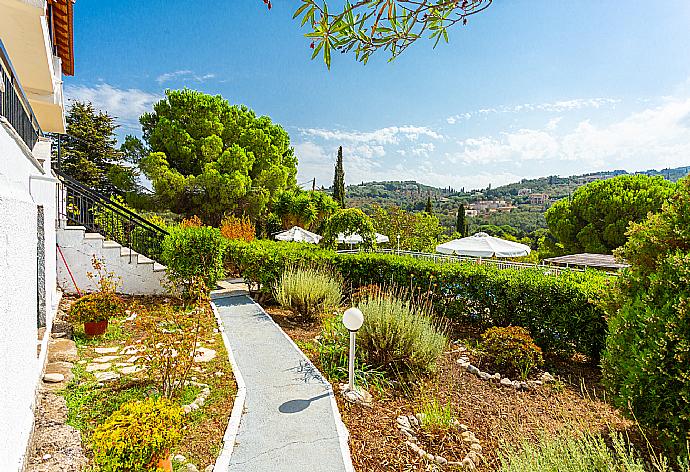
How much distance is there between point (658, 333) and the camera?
3.13m

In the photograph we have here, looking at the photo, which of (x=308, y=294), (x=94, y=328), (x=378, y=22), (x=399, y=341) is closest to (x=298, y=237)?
(x=308, y=294)

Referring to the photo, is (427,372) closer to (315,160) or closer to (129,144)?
(129,144)

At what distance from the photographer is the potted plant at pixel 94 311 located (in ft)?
20.1

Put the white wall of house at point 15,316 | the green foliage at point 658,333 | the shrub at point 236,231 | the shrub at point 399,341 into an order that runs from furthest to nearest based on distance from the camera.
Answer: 1. the shrub at point 236,231
2. the shrub at point 399,341
3. the green foliage at point 658,333
4. the white wall of house at point 15,316

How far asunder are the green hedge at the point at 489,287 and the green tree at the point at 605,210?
16.6m

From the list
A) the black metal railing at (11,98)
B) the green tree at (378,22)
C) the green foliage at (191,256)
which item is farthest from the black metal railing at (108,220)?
the green tree at (378,22)

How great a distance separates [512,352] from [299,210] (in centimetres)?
1813

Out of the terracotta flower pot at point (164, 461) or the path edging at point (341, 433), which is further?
the path edging at point (341, 433)

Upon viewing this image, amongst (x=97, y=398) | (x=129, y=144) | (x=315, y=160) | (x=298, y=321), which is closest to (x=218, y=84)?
(x=129, y=144)

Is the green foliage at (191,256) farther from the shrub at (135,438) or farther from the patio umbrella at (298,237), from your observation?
the patio umbrella at (298,237)

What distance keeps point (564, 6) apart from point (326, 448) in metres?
4.22

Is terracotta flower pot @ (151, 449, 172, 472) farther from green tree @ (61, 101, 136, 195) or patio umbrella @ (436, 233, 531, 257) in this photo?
green tree @ (61, 101, 136, 195)

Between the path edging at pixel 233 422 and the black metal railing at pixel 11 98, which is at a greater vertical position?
A: the black metal railing at pixel 11 98

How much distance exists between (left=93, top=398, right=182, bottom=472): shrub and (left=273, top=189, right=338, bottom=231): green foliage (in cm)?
1948
